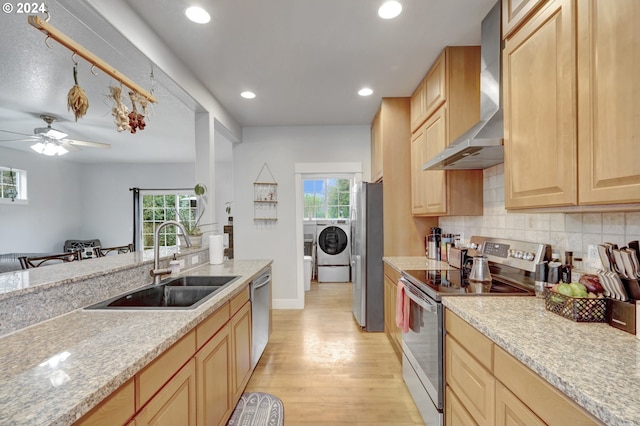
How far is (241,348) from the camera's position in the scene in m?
1.95

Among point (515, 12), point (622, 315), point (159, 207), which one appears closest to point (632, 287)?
point (622, 315)

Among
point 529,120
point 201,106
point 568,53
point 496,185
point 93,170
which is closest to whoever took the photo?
point 568,53

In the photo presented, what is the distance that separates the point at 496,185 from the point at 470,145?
0.79m

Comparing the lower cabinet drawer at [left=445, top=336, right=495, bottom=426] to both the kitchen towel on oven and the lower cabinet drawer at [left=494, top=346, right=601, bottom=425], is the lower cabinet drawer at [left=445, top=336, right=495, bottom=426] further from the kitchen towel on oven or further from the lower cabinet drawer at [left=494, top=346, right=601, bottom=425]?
the kitchen towel on oven

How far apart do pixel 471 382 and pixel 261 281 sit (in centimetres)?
169

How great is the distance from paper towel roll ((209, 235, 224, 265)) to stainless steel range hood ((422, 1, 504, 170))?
6.55 feet

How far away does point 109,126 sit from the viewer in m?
3.97

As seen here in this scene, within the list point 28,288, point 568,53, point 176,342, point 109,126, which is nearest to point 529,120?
point 568,53

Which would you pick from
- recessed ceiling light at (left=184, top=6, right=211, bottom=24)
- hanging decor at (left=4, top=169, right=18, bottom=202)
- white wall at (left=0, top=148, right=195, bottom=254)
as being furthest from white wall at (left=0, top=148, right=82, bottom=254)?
recessed ceiling light at (left=184, top=6, right=211, bottom=24)

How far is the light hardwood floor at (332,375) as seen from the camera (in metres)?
1.91

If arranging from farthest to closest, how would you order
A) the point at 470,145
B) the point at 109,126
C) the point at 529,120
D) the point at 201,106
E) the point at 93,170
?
the point at 93,170 < the point at 109,126 < the point at 201,106 < the point at 470,145 < the point at 529,120

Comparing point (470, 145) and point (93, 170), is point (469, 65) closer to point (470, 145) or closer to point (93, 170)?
point (470, 145)

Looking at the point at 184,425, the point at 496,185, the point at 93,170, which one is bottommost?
the point at 184,425

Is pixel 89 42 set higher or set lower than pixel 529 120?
higher
